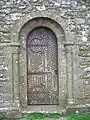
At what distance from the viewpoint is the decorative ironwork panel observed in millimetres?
7582

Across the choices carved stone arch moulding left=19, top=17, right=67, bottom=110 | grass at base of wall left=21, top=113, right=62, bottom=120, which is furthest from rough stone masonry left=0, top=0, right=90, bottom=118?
grass at base of wall left=21, top=113, right=62, bottom=120

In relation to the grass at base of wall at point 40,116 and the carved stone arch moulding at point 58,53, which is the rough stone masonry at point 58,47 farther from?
the grass at base of wall at point 40,116

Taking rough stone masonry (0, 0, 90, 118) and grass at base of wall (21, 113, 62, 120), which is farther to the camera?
rough stone masonry (0, 0, 90, 118)

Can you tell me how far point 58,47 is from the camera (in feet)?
24.5

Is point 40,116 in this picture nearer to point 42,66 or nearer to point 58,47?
point 42,66

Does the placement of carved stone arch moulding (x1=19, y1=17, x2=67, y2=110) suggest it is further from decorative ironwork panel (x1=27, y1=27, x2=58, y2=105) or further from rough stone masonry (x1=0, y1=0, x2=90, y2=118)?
decorative ironwork panel (x1=27, y1=27, x2=58, y2=105)

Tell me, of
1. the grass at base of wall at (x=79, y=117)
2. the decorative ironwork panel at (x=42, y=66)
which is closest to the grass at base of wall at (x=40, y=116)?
the grass at base of wall at (x=79, y=117)

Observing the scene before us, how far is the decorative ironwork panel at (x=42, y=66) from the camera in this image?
758 cm

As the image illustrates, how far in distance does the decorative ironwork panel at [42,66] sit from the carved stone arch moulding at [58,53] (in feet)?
0.64

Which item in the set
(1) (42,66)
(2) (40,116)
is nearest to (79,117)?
(2) (40,116)

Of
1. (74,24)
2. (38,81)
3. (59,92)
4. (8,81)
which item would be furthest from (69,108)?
(74,24)

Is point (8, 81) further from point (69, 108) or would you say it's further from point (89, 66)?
point (89, 66)

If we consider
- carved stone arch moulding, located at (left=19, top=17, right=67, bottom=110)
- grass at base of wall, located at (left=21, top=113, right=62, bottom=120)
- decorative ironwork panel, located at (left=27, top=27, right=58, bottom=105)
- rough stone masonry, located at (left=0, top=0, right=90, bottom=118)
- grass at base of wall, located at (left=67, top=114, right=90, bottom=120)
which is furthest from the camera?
decorative ironwork panel, located at (left=27, top=27, right=58, bottom=105)

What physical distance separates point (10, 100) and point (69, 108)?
1.61 meters
